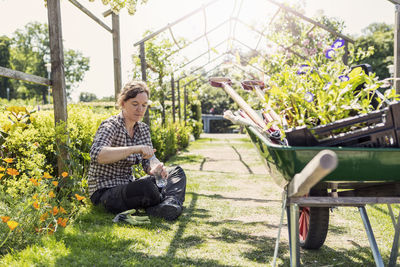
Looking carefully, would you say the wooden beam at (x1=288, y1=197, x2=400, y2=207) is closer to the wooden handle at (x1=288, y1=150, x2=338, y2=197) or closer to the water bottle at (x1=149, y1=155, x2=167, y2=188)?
the wooden handle at (x1=288, y1=150, x2=338, y2=197)

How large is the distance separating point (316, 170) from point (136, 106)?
2237mm

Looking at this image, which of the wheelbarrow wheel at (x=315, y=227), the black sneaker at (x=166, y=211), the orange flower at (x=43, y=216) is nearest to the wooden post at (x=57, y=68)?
the black sneaker at (x=166, y=211)

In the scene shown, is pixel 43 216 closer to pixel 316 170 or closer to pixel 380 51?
pixel 316 170

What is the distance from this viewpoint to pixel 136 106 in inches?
123

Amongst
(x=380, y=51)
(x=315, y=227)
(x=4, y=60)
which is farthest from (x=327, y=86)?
(x=4, y=60)

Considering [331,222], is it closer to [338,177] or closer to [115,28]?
[338,177]

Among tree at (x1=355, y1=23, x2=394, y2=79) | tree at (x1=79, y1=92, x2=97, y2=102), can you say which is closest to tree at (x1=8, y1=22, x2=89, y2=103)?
tree at (x1=79, y1=92, x2=97, y2=102)

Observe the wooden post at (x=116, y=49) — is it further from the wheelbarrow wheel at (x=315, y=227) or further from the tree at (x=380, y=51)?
the tree at (x=380, y=51)

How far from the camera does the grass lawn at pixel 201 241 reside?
2170mm

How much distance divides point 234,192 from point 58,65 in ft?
8.54

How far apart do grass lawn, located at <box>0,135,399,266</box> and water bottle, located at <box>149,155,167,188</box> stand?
15.1 inches

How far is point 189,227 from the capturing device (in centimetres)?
311

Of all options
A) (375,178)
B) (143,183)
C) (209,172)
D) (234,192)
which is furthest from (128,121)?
(209,172)

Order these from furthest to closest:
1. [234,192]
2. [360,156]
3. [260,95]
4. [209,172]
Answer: [209,172] → [234,192] → [260,95] → [360,156]
